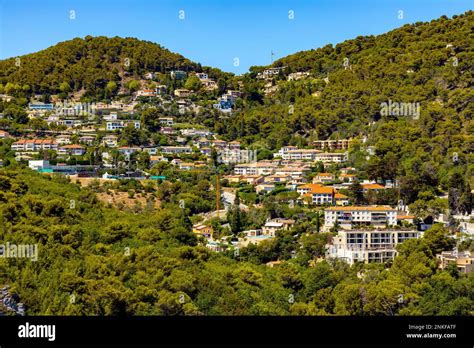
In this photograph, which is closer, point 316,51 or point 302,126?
point 302,126

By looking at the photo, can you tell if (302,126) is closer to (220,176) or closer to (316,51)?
(220,176)

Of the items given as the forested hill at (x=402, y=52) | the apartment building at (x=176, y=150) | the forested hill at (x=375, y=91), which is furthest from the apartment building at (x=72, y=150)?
the forested hill at (x=402, y=52)

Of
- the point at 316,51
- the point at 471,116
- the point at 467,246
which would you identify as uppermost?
the point at 316,51

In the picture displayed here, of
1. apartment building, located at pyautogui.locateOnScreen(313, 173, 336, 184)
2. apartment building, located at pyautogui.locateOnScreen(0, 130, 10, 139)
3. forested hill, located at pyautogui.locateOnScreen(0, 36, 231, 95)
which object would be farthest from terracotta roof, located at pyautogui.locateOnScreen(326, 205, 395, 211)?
forested hill, located at pyautogui.locateOnScreen(0, 36, 231, 95)

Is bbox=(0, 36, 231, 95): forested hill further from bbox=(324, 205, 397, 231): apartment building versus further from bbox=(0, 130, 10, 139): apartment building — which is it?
bbox=(324, 205, 397, 231): apartment building
